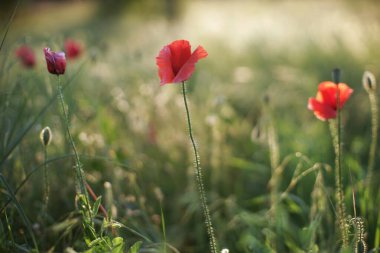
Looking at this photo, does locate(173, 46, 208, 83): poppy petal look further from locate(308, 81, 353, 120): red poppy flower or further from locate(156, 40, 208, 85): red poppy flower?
locate(308, 81, 353, 120): red poppy flower

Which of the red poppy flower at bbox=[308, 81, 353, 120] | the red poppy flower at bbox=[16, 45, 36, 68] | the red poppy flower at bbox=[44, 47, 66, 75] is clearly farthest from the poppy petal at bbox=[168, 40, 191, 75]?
the red poppy flower at bbox=[16, 45, 36, 68]

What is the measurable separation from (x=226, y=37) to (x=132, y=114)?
306cm

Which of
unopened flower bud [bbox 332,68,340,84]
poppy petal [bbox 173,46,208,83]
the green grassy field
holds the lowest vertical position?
the green grassy field

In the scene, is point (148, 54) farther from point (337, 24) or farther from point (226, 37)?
point (337, 24)

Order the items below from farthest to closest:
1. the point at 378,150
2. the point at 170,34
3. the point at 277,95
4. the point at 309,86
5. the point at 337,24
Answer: the point at 170,34 < the point at 337,24 < the point at 277,95 < the point at 309,86 < the point at 378,150

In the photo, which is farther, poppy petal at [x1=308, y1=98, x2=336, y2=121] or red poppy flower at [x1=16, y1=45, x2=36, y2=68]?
red poppy flower at [x1=16, y1=45, x2=36, y2=68]

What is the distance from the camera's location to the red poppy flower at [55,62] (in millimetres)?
1229

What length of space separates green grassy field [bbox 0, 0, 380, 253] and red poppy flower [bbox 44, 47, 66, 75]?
0.12m

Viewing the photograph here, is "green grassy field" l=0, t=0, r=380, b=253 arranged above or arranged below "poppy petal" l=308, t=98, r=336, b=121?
below

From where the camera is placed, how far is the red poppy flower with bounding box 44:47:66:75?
123 cm

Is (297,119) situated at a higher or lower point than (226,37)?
lower

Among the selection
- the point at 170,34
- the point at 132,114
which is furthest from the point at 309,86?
the point at 170,34

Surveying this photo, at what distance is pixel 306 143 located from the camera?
225 cm

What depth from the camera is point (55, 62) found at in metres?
1.23
